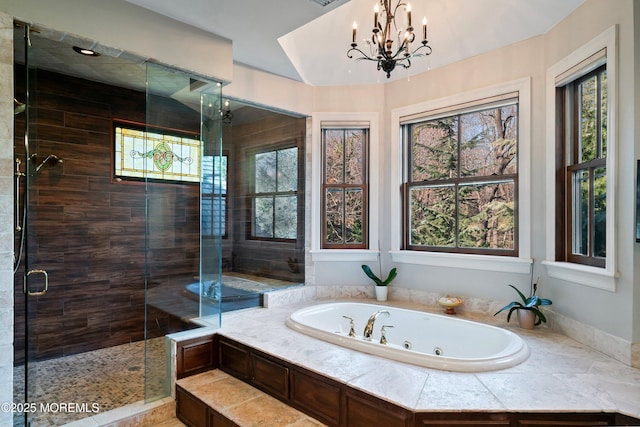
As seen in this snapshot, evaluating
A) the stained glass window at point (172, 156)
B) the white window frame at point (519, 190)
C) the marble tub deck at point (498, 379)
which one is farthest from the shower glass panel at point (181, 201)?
the white window frame at point (519, 190)

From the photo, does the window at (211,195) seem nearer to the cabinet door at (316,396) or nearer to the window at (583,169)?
the cabinet door at (316,396)

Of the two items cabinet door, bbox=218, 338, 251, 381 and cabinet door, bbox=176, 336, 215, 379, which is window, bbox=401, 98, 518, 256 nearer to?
cabinet door, bbox=218, 338, 251, 381

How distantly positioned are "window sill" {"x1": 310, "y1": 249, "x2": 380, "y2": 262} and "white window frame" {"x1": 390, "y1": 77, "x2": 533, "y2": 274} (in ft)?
0.78

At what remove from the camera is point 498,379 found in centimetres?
198

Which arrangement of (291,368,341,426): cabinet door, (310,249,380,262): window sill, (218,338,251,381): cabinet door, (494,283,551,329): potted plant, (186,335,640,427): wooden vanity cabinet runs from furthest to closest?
1. (310,249,380,262): window sill
2. (494,283,551,329): potted plant
3. (218,338,251,381): cabinet door
4. (291,368,341,426): cabinet door
5. (186,335,640,427): wooden vanity cabinet

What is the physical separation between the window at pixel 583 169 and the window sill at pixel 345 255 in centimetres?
171

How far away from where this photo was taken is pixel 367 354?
235 centimetres

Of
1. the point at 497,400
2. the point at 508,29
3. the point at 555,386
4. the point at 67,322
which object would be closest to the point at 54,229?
the point at 67,322

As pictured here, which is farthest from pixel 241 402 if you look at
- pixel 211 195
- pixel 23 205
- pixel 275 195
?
pixel 275 195

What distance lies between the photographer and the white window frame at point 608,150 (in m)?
2.26

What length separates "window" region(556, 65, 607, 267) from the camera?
2.50m

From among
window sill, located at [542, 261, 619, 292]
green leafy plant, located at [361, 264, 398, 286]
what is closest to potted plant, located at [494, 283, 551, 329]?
window sill, located at [542, 261, 619, 292]

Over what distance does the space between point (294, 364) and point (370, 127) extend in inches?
103

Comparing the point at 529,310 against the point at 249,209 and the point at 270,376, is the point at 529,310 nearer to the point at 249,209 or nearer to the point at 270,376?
the point at 270,376
